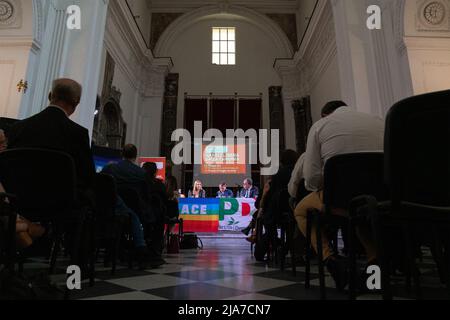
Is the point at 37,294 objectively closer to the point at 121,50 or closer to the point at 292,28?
the point at 121,50

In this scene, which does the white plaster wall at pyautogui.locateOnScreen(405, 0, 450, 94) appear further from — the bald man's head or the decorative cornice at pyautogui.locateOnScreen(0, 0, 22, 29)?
the decorative cornice at pyautogui.locateOnScreen(0, 0, 22, 29)

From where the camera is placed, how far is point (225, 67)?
10.7 metres

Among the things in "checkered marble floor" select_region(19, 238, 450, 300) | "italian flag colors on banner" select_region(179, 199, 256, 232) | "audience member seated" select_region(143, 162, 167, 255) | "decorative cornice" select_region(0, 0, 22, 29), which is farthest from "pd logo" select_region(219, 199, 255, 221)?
"decorative cornice" select_region(0, 0, 22, 29)

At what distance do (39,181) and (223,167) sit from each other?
831cm

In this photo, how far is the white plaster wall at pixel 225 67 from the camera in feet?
34.8

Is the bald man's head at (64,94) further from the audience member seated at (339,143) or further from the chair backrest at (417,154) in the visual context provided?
the chair backrest at (417,154)

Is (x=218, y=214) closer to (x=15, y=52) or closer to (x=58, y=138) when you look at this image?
(x=15, y=52)

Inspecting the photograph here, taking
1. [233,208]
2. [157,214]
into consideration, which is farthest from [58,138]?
[233,208]

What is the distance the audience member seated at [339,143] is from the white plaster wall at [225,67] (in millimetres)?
8825

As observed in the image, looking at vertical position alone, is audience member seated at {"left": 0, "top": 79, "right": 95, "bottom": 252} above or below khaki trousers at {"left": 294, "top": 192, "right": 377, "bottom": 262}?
above

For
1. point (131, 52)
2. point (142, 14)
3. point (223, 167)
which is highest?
point (142, 14)

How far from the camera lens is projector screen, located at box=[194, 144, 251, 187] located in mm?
9492

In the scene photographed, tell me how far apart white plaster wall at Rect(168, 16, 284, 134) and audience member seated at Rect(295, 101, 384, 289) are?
347 inches
